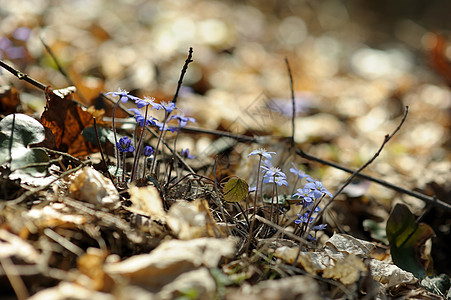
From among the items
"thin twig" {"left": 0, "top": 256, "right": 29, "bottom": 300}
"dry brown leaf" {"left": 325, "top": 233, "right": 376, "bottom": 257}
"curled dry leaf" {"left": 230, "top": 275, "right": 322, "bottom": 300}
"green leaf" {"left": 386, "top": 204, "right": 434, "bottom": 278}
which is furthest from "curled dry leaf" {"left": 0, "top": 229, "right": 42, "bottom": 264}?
"green leaf" {"left": 386, "top": 204, "right": 434, "bottom": 278}

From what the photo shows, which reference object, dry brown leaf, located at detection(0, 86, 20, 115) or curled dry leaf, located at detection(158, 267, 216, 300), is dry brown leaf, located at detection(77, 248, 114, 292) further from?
dry brown leaf, located at detection(0, 86, 20, 115)

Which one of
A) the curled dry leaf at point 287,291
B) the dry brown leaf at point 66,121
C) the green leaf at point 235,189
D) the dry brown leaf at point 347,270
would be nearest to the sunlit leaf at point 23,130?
the dry brown leaf at point 66,121

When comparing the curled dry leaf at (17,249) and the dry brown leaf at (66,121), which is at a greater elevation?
the dry brown leaf at (66,121)

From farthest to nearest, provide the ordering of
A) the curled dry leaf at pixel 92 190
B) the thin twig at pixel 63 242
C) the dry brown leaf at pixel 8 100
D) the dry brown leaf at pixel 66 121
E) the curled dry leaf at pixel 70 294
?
the dry brown leaf at pixel 8 100
the dry brown leaf at pixel 66 121
the curled dry leaf at pixel 92 190
the thin twig at pixel 63 242
the curled dry leaf at pixel 70 294

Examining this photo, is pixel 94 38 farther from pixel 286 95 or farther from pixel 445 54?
pixel 445 54

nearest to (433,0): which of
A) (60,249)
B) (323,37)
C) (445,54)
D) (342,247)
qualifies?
(323,37)

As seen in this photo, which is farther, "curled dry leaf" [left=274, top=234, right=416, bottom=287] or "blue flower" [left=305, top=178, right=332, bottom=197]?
"blue flower" [left=305, top=178, right=332, bottom=197]

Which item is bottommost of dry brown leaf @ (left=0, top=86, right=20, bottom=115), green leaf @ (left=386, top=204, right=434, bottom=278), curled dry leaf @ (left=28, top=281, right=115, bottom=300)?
green leaf @ (left=386, top=204, right=434, bottom=278)

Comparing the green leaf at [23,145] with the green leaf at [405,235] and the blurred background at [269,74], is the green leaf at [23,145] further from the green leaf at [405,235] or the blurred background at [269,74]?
the green leaf at [405,235]

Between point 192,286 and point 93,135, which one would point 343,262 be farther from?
point 93,135
